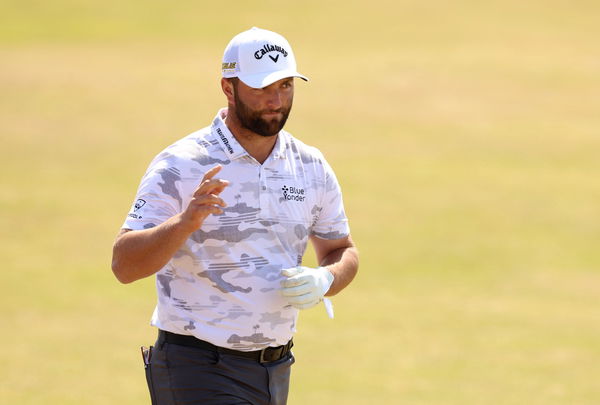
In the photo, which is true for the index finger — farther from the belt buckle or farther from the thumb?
the belt buckle

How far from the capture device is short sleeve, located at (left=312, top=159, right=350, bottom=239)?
487cm

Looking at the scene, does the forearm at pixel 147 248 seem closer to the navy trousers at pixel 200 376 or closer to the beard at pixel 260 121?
the navy trousers at pixel 200 376

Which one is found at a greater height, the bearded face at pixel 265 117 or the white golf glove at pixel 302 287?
the bearded face at pixel 265 117

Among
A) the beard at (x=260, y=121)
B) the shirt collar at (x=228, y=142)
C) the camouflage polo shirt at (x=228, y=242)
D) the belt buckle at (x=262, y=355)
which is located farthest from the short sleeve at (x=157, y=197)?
the belt buckle at (x=262, y=355)

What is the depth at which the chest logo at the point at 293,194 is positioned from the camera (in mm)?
4660

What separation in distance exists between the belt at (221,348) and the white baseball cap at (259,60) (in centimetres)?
101

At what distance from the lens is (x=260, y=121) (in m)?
4.56

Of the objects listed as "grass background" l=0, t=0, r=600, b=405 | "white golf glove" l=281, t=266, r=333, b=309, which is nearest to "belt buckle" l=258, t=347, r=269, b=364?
"white golf glove" l=281, t=266, r=333, b=309

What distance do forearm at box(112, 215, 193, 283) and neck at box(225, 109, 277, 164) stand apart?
57 cm

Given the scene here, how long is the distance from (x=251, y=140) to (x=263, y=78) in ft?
0.90

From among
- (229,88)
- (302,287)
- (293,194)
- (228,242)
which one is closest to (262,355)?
(302,287)

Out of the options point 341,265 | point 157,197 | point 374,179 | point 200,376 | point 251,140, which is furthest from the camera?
point 374,179

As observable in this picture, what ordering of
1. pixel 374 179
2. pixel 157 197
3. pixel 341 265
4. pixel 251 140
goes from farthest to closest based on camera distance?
pixel 374 179, pixel 341 265, pixel 251 140, pixel 157 197

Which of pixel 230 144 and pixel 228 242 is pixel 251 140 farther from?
pixel 228 242
